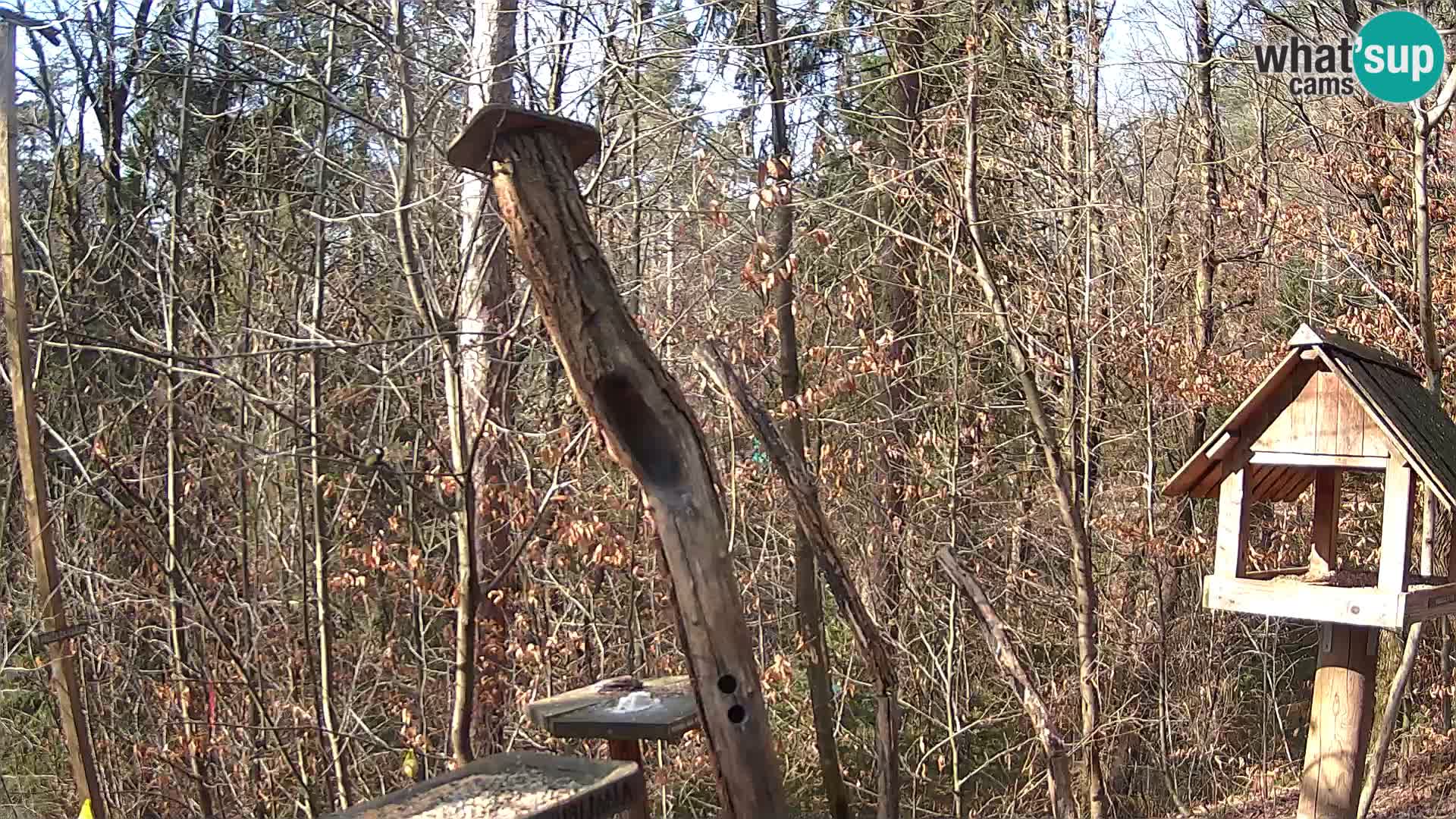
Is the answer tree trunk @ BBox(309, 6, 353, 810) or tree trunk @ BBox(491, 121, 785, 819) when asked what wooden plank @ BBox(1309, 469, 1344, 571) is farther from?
tree trunk @ BBox(309, 6, 353, 810)

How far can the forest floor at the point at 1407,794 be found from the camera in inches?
283

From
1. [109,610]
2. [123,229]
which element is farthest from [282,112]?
[109,610]

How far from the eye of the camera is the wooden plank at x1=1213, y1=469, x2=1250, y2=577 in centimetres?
349

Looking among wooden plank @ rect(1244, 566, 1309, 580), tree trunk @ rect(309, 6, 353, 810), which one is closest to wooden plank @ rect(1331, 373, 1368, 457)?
wooden plank @ rect(1244, 566, 1309, 580)

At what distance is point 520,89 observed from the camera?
481cm

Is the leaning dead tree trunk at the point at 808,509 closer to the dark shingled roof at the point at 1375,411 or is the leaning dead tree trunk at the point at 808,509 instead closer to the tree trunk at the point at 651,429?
the tree trunk at the point at 651,429

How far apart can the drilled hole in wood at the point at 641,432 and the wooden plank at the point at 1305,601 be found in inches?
66.7

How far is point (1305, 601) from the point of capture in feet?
10.8

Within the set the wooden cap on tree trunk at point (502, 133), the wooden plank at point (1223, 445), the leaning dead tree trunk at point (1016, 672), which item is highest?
the wooden cap on tree trunk at point (502, 133)

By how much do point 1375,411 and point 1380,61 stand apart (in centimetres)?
466

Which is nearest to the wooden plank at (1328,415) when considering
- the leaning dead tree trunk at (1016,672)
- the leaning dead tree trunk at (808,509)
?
the leaning dead tree trunk at (1016,672)

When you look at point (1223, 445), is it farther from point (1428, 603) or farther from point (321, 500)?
point (321, 500)

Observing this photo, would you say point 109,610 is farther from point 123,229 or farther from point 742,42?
point 742,42

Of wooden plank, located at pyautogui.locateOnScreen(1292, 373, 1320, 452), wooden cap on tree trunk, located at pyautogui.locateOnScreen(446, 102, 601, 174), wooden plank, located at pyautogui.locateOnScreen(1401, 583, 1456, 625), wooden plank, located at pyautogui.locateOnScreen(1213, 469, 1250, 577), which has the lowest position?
wooden plank, located at pyautogui.locateOnScreen(1401, 583, 1456, 625)
